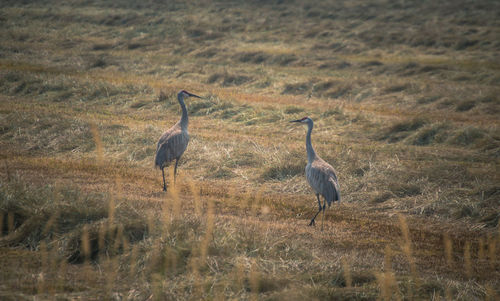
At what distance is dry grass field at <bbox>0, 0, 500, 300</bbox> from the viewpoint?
19.1 ft

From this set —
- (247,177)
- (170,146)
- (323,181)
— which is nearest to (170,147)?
(170,146)

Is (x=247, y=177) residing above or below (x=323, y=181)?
below

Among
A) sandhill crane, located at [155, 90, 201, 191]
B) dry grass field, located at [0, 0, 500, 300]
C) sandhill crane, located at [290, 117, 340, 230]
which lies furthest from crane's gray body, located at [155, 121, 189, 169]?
sandhill crane, located at [290, 117, 340, 230]

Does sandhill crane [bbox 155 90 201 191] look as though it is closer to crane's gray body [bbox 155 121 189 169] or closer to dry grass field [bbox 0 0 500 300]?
crane's gray body [bbox 155 121 189 169]

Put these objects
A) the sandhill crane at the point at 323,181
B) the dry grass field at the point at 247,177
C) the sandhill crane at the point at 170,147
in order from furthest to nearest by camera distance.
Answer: the sandhill crane at the point at 170,147, the sandhill crane at the point at 323,181, the dry grass field at the point at 247,177

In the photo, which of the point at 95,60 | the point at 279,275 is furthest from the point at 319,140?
the point at 95,60

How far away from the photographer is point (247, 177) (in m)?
10.8

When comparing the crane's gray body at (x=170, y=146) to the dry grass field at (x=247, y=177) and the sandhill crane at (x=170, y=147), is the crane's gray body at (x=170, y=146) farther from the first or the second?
the dry grass field at (x=247, y=177)

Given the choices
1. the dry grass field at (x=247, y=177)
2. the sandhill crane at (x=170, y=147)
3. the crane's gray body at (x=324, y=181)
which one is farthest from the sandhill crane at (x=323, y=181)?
the sandhill crane at (x=170, y=147)

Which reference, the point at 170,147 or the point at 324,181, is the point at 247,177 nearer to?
the point at 170,147

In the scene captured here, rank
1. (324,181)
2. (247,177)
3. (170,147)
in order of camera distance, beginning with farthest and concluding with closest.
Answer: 1. (247,177)
2. (170,147)
3. (324,181)

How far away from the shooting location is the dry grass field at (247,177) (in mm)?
5832

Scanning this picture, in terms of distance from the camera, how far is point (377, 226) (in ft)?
27.6

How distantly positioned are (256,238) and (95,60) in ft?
64.3
